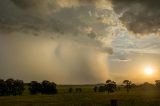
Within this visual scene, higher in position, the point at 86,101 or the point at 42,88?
the point at 42,88

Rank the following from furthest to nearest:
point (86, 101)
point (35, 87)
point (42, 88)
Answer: point (42, 88) < point (35, 87) < point (86, 101)

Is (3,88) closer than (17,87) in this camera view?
Yes

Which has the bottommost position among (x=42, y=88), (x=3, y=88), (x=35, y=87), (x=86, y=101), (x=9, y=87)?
(x=86, y=101)

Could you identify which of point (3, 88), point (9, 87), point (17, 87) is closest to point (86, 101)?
point (3, 88)

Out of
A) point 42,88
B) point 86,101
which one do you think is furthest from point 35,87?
point 86,101

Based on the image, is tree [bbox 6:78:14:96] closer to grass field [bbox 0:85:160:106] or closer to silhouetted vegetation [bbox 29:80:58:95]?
silhouetted vegetation [bbox 29:80:58:95]

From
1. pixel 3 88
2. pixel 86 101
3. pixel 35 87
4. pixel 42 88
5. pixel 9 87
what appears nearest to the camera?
pixel 86 101

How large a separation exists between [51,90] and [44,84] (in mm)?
4963

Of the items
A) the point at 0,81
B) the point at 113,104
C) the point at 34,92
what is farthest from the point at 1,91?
the point at 113,104

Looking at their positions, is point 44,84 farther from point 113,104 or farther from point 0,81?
point 113,104

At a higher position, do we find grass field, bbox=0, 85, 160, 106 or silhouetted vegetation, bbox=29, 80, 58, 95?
silhouetted vegetation, bbox=29, 80, 58, 95

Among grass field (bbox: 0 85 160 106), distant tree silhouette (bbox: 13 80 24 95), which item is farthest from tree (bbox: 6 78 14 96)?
grass field (bbox: 0 85 160 106)

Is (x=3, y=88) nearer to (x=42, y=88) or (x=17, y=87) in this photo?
(x=17, y=87)

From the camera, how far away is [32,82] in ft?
583
